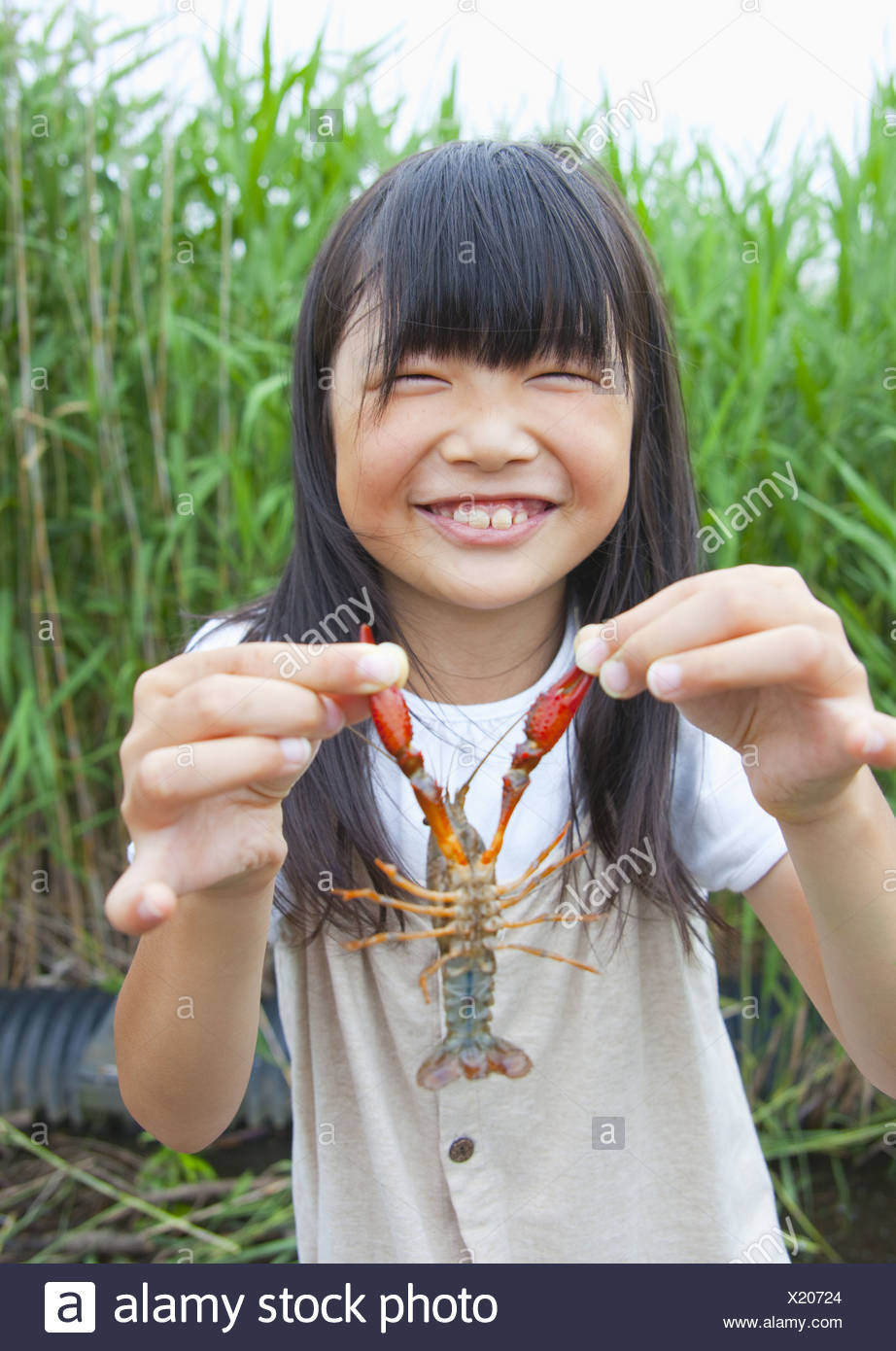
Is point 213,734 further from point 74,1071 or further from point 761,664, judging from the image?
point 74,1071

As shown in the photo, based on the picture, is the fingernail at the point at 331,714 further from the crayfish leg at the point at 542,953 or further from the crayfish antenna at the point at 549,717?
the crayfish leg at the point at 542,953

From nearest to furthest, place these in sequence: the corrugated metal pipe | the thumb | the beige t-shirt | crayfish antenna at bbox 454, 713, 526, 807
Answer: the thumb, crayfish antenna at bbox 454, 713, 526, 807, the beige t-shirt, the corrugated metal pipe

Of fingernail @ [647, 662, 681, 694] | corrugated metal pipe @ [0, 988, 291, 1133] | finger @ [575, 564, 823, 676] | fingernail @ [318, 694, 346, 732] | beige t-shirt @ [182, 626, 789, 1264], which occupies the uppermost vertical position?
finger @ [575, 564, 823, 676]

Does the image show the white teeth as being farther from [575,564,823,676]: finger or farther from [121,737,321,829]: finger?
[121,737,321,829]: finger

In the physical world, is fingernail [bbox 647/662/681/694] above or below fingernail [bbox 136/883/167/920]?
above

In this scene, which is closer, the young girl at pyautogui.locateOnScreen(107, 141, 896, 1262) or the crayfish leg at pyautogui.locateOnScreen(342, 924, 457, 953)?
the young girl at pyautogui.locateOnScreen(107, 141, 896, 1262)

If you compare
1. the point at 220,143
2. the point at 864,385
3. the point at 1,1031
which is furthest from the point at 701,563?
the point at 1,1031

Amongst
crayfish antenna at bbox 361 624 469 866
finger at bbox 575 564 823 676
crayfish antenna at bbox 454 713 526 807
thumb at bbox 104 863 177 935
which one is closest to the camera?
thumb at bbox 104 863 177 935

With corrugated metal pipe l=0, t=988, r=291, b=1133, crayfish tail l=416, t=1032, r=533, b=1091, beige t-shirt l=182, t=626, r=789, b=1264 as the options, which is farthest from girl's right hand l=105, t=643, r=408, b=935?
corrugated metal pipe l=0, t=988, r=291, b=1133

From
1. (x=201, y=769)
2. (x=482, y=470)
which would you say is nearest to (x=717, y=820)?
(x=482, y=470)
